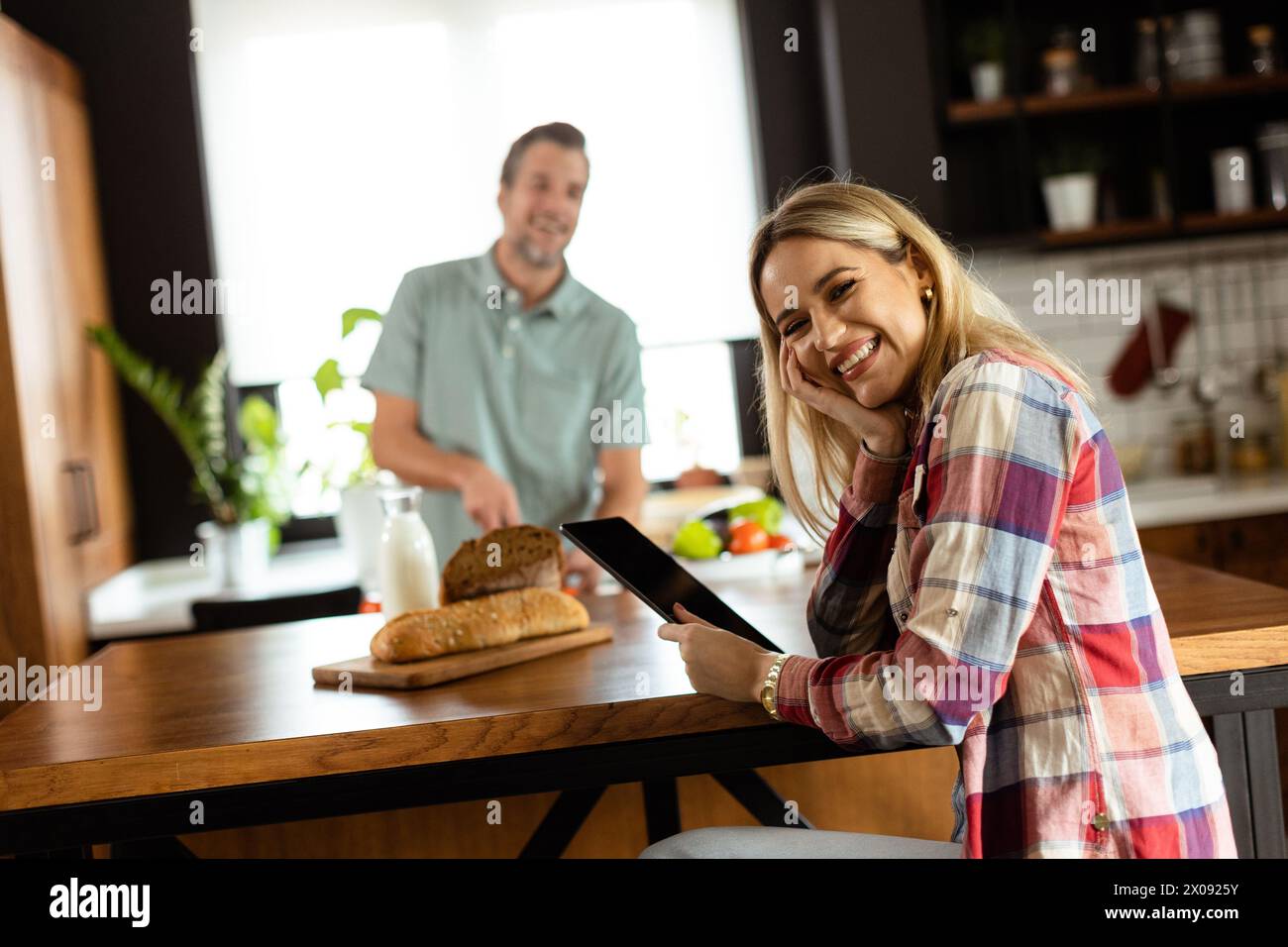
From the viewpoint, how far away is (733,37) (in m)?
4.20

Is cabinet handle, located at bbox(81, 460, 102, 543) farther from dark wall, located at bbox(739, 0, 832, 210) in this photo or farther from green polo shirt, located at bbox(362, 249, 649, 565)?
dark wall, located at bbox(739, 0, 832, 210)

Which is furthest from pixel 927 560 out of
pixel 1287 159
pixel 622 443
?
pixel 1287 159

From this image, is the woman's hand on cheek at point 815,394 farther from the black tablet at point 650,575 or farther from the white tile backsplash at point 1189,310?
the white tile backsplash at point 1189,310

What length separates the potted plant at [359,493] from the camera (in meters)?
3.57

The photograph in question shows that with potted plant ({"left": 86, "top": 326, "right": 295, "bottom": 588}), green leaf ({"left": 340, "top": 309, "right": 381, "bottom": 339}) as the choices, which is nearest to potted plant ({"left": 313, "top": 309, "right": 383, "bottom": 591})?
green leaf ({"left": 340, "top": 309, "right": 381, "bottom": 339})

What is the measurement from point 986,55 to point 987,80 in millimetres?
83

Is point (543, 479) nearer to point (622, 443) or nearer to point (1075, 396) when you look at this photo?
point (622, 443)

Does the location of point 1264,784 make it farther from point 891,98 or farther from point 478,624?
point 891,98

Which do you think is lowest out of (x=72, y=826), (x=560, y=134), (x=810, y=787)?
(x=810, y=787)

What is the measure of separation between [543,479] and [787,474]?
1.14 meters

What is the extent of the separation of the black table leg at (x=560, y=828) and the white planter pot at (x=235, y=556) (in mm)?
2289

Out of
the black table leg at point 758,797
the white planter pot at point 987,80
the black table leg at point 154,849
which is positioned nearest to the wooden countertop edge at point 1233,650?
the black table leg at point 758,797

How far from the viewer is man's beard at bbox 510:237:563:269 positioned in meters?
2.61

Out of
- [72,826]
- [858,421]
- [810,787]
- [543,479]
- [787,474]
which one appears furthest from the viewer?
[543,479]
